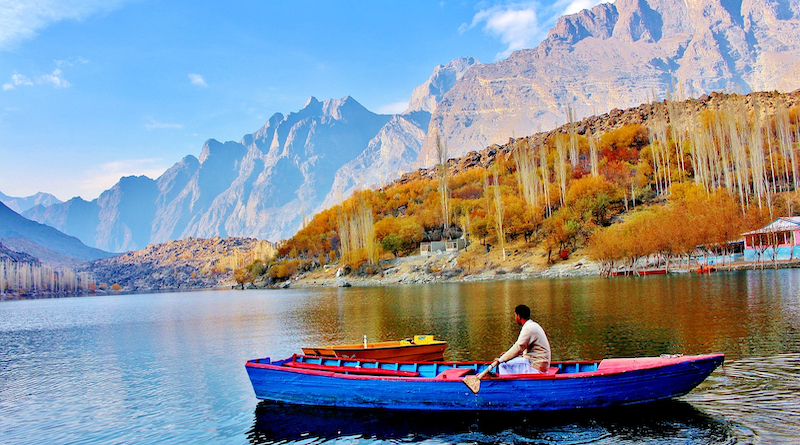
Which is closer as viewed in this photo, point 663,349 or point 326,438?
point 326,438

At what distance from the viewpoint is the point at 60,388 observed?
21828mm

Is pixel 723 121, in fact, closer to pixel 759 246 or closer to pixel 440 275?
pixel 759 246

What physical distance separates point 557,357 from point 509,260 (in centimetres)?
6917

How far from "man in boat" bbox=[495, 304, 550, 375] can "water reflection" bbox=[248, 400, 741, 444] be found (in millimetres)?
1202

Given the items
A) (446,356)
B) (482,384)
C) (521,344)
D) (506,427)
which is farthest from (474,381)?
(446,356)

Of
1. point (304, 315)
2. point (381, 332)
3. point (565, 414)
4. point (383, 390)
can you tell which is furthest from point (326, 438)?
point (304, 315)

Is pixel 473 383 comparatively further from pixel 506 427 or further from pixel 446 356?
pixel 446 356

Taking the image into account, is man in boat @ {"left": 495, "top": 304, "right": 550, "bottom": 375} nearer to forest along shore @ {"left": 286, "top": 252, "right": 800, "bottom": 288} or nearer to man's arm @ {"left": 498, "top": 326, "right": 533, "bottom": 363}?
man's arm @ {"left": 498, "top": 326, "right": 533, "bottom": 363}

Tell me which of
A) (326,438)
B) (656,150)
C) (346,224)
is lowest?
(326,438)

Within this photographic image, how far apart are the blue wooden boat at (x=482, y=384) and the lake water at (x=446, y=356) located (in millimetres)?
388

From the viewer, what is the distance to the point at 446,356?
22.4 metres

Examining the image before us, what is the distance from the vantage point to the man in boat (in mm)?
13492

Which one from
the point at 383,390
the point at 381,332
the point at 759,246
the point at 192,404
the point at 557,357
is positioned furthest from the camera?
the point at 759,246

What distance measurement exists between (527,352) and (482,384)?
1511 millimetres
